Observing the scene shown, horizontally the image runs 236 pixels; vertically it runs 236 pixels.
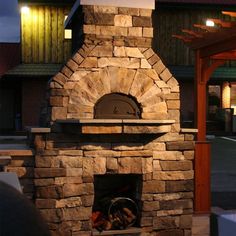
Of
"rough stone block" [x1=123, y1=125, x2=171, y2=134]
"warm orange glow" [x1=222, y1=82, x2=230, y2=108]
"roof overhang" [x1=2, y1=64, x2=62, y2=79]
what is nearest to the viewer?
"rough stone block" [x1=123, y1=125, x2=171, y2=134]

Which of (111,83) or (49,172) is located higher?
(111,83)

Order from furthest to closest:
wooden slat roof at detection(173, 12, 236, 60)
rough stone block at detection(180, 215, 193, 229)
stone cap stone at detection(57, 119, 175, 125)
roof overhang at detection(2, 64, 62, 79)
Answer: roof overhang at detection(2, 64, 62, 79)
rough stone block at detection(180, 215, 193, 229)
wooden slat roof at detection(173, 12, 236, 60)
stone cap stone at detection(57, 119, 175, 125)

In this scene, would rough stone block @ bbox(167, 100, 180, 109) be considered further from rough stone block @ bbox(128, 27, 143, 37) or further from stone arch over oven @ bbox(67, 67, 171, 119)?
rough stone block @ bbox(128, 27, 143, 37)

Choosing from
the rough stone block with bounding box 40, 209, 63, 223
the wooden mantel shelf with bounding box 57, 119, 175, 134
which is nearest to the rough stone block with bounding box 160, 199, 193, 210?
the wooden mantel shelf with bounding box 57, 119, 175, 134

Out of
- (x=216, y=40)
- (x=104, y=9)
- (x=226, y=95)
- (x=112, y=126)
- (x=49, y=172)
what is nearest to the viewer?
(x=112, y=126)

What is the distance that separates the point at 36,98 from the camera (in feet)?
68.8

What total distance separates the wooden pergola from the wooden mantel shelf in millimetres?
1179

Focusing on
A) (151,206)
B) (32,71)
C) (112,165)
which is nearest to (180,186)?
(151,206)

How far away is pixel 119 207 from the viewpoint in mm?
7781

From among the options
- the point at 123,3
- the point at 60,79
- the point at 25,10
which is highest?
the point at 25,10

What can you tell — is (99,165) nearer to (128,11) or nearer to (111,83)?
(111,83)

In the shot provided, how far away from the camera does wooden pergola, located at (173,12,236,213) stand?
25.8 feet

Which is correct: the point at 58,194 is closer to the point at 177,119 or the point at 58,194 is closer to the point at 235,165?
the point at 177,119

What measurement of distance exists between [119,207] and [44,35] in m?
14.5
